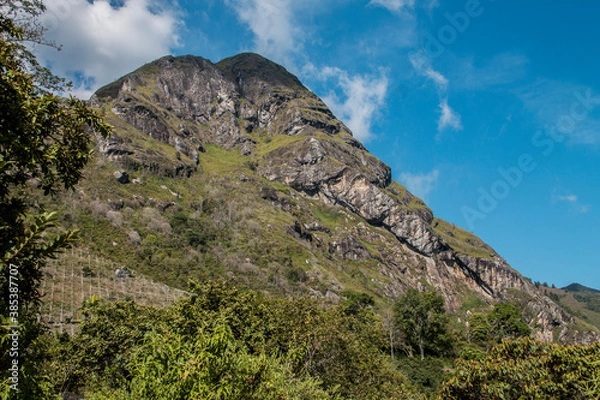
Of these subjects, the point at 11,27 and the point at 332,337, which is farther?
the point at 332,337

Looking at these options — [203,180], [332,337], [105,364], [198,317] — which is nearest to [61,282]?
[105,364]

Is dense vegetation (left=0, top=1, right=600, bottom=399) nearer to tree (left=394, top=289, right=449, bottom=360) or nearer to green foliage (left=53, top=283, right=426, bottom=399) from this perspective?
green foliage (left=53, top=283, right=426, bottom=399)

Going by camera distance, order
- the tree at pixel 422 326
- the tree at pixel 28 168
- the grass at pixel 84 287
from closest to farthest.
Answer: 1. the tree at pixel 28 168
2. the grass at pixel 84 287
3. the tree at pixel 422 326

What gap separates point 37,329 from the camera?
587cm

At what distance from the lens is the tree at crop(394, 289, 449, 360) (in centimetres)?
6775

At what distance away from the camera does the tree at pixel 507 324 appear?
72875mm

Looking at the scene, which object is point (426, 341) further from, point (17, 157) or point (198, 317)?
point (17, 157)

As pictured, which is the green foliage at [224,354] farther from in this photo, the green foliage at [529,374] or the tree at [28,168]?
the green foliage at [529,374]

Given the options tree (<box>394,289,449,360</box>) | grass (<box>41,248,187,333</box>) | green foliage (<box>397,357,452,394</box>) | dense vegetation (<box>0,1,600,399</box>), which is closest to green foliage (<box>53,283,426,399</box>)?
dense vegetation (<box>0,1,600,399</box>)

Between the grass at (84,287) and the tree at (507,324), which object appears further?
the tree at (507,324)

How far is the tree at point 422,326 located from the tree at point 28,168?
2728 inches

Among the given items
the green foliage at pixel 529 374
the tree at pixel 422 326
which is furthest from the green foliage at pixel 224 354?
the tree at pixel 422 326

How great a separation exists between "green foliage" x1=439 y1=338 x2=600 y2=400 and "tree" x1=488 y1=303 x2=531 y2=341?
65.1m

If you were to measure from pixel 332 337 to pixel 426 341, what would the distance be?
53139 mm
